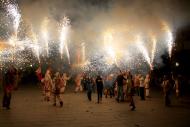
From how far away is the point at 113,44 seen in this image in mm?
32250

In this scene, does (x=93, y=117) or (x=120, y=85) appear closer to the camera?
(x=93, y=117)

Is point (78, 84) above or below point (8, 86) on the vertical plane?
above

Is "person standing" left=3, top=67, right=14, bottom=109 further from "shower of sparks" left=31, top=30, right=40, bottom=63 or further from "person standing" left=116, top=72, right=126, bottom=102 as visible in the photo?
"shower of sparks" left=31, top=30, right=40, bottom=63

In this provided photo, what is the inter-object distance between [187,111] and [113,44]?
1804cm

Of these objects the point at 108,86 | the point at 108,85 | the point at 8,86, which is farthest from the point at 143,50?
the point at 8,86

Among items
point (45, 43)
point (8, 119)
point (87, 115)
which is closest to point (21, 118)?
point (8, 119)

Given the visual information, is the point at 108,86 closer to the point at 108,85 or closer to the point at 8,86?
the point at 108,85

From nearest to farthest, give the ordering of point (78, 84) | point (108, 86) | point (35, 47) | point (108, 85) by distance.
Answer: point (108, 86), point (108, 85), point (78, 84), point (35, 47)

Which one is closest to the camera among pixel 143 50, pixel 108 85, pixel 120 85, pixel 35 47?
pixel 120 85

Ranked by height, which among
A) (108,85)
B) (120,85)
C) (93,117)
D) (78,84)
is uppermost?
(78,84)

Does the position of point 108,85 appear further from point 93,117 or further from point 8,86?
point 93,117

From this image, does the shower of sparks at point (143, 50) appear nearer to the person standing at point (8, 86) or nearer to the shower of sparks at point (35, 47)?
the shower of sparks at point (35, 47)

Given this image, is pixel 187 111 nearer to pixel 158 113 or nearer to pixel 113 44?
pixel 158 113

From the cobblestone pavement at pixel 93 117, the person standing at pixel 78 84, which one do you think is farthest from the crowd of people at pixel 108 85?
the person standing at pixel 78 84
